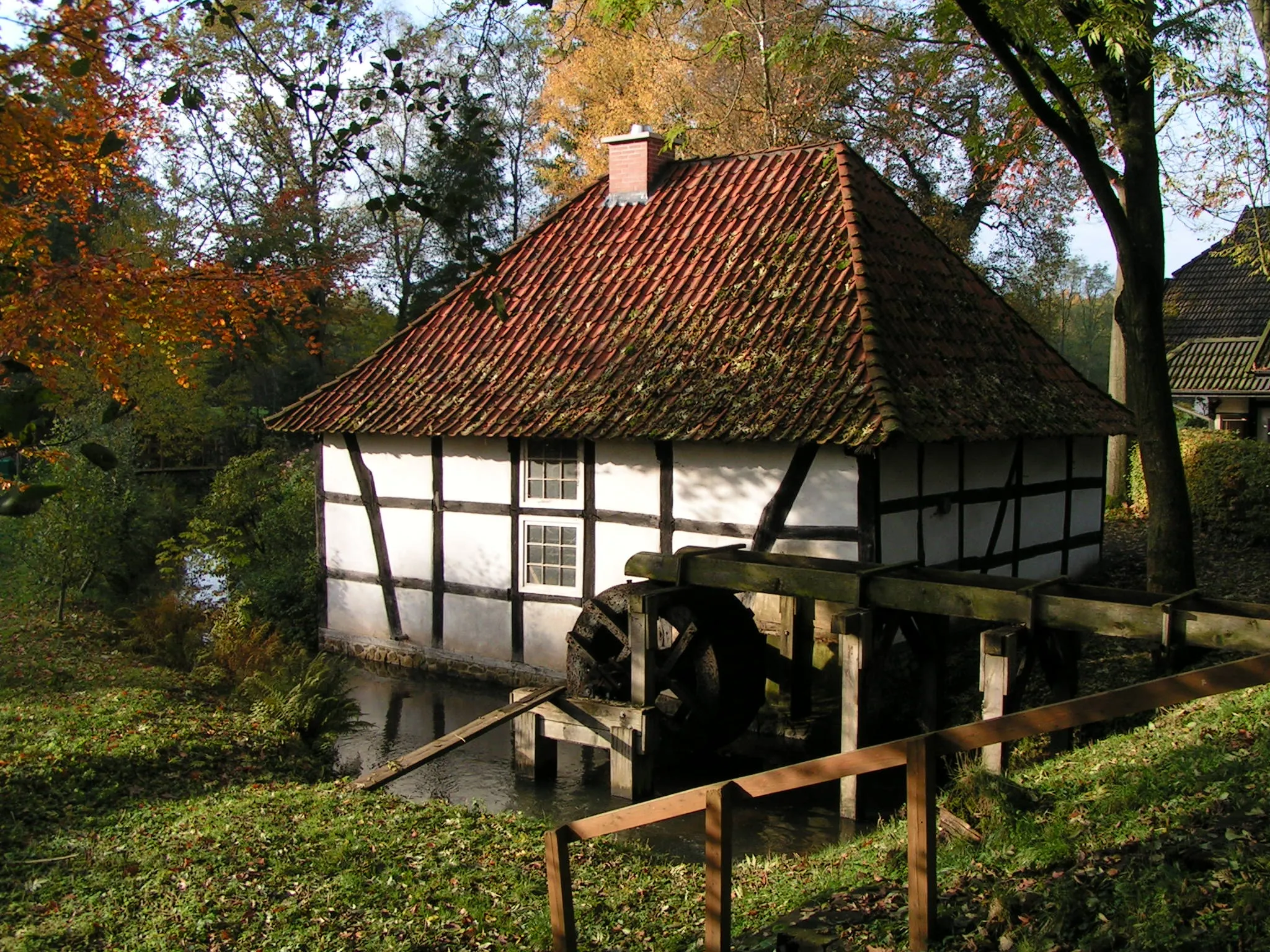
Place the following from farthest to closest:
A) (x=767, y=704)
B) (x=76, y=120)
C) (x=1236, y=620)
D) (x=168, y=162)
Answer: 1. (x=168, y=162)
2. (x=767, y=704)
3. (x=76, y=120)
4. (x=1236, y=620)

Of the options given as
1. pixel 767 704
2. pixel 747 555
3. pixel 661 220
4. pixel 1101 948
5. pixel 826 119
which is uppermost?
pixel 826 119

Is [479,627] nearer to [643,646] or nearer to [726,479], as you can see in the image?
[726,479]

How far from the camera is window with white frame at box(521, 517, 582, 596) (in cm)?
1298

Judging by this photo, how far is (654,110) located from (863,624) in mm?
17762

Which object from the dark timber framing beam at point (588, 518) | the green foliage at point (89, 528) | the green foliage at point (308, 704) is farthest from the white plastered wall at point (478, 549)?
the green foliage at point (89, 528)

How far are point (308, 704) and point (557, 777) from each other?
2.37 metres

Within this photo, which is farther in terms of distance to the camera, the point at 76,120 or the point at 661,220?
the point at 661,220

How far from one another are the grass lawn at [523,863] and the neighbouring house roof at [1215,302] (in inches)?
736

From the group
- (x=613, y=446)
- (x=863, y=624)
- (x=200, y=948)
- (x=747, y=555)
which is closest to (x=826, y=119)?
(x=613, y=446)

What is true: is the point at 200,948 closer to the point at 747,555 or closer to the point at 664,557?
the point at 664,557

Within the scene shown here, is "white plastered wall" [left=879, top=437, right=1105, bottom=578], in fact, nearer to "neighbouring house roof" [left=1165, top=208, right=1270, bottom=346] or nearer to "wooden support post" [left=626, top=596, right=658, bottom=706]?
"wooden support post" [left=626, top=596, right=658, bottom=706]

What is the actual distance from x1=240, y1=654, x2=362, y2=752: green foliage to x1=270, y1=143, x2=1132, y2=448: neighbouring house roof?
3.67 m

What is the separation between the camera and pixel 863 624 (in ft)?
28.8

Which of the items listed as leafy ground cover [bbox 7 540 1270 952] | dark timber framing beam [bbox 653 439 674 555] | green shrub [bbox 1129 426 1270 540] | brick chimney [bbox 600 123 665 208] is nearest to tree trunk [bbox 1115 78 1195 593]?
leafy ground cover [bbox 7 540 1270 952]
